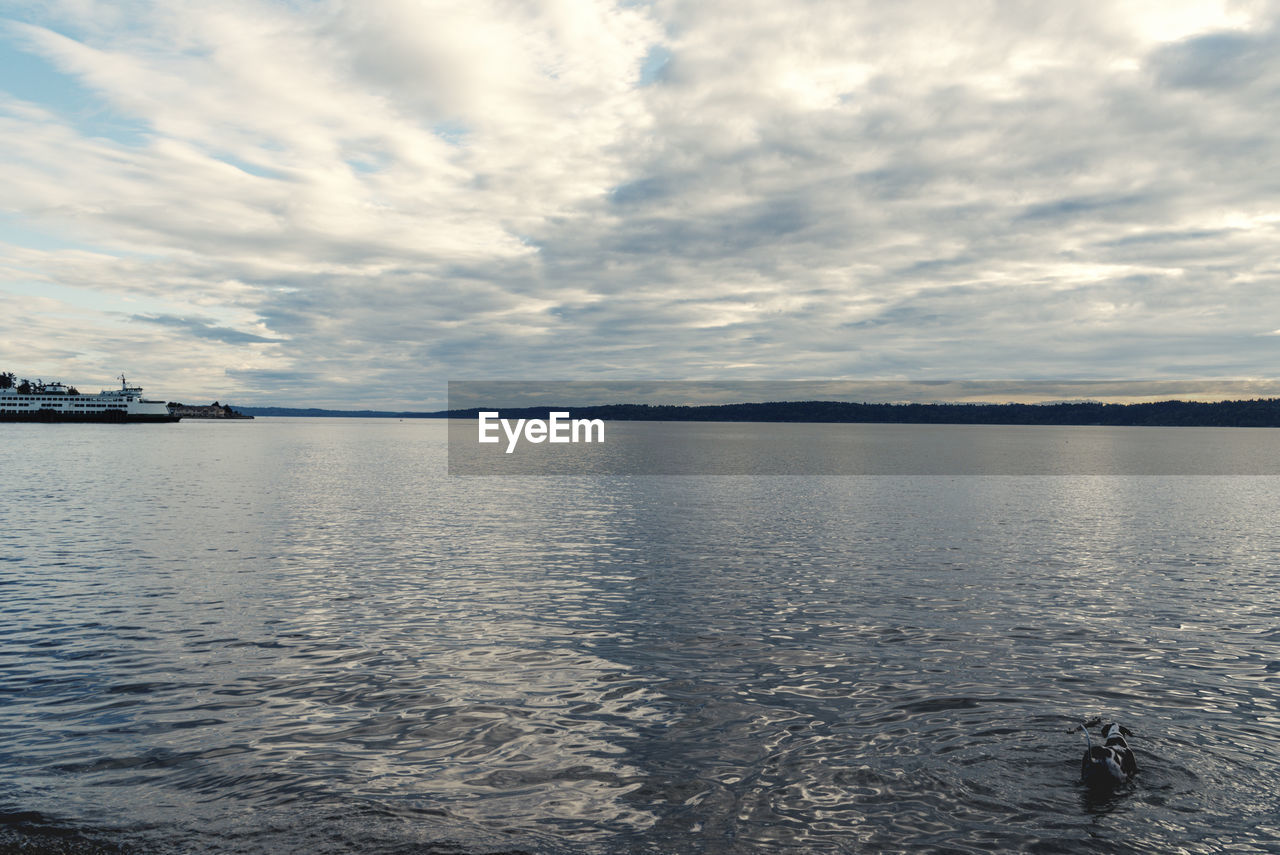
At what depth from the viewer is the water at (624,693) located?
13484 millimetres

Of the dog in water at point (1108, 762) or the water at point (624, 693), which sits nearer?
the water at point (624, 693)

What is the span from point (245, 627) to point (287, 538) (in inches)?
863

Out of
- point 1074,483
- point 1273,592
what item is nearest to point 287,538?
point 1273,592

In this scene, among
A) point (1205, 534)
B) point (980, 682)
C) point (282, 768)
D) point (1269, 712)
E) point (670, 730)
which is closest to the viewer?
point (282, 768)

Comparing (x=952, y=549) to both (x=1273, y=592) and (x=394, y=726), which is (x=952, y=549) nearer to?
(x=1273, y=592)

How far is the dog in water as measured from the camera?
14.8 meters

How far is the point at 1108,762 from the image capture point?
1484cm

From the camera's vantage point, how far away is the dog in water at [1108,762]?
Answer: 14.8m

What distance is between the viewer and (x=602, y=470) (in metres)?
112

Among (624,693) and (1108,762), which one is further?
(624,693)

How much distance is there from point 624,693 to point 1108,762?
10365 millimetres

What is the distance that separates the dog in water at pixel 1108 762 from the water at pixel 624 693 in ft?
1.25

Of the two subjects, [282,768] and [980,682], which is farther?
[980,682]

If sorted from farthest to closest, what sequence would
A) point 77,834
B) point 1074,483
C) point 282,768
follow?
point 1074,483 < point 282,768 < point 77,834
